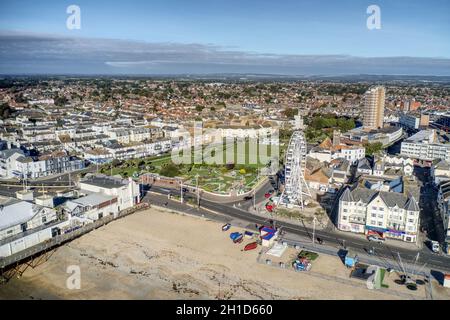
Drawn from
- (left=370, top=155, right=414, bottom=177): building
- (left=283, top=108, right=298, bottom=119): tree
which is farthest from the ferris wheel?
(left=283, top=108, right=298, bottom=119): tree

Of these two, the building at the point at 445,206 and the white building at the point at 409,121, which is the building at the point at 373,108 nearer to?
the white building at the point at 409,121

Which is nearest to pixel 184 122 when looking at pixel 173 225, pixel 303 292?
pixel 173 225

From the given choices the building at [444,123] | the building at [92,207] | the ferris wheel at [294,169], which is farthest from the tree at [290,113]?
the building at [92,207]

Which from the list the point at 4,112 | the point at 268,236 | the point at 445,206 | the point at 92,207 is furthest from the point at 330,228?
the point at 4,112

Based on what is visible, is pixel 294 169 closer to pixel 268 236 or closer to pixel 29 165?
pixel 268 236
